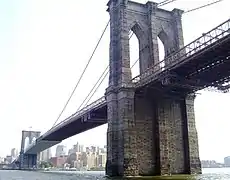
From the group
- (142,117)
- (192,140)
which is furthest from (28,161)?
(192,140)

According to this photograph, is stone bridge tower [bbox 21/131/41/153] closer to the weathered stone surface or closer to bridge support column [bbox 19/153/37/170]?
bridge support column [bbox 19/153/37/170]

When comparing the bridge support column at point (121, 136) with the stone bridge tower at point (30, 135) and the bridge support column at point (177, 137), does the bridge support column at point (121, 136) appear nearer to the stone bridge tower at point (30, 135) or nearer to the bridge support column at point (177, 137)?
the bridge support column at point (177, 137)

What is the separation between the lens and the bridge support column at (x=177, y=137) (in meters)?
40.0

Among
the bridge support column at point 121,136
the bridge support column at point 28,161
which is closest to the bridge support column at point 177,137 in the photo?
the bridge support column at point 121,136

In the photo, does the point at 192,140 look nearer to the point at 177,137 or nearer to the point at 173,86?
the point at 177,137

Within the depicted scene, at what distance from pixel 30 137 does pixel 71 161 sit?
34089mm

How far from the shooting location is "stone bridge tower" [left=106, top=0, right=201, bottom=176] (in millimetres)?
38312

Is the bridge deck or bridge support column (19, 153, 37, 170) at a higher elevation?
the bridge deck

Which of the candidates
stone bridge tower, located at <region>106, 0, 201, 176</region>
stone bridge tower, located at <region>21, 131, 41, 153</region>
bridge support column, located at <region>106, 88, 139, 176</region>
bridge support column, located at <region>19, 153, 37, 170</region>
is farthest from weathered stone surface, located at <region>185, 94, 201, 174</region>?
stone bridge tower, located at <region>21, 131, 41, 153</region>

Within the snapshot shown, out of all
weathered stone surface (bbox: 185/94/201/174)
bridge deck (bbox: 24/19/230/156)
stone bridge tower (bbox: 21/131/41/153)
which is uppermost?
stone bridge tower (bbox: 21/131/41/153)

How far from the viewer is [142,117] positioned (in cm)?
4059

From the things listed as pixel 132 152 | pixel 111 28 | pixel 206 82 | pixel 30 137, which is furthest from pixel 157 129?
pixel 30 137

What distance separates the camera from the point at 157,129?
40.6 m

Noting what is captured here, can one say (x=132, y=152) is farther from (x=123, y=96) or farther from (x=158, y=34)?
(x=158, y=34)
